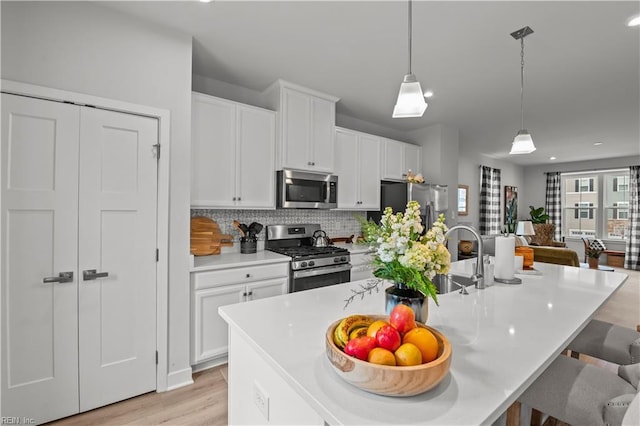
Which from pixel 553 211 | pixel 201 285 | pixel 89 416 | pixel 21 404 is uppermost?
pixel 553 211

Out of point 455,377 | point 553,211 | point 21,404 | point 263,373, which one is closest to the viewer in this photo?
point 455,377

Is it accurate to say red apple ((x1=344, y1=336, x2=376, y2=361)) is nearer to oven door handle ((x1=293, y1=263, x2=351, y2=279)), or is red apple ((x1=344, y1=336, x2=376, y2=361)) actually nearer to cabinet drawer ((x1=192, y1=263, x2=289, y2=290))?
cabinet drawer ((x1=192, y1=263, x2=289, y2=290))

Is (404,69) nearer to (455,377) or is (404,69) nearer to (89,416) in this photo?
(455,377)

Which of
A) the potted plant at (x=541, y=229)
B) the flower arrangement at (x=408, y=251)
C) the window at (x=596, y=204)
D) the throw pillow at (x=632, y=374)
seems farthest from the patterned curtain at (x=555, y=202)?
the flower arrangement at (x=408, y=251)

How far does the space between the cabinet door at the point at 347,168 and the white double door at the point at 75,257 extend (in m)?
2.06

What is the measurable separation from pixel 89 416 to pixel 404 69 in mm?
3611

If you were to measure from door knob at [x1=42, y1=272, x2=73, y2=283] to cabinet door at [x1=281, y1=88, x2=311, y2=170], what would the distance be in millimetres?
1910

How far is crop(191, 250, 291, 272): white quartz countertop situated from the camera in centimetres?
238

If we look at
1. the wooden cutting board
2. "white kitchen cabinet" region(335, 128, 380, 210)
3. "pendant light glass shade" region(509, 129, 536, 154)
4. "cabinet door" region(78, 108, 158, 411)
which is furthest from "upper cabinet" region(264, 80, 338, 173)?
"pendant light glass shade" region(509, 129, 536, 154)

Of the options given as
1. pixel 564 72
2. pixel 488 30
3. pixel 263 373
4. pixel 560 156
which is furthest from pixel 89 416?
pixel 560 156

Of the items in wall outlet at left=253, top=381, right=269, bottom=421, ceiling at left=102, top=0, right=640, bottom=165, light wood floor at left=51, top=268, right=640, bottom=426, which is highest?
ceiling at left=102, top=0, right=640, bottom=165

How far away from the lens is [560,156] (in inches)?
277

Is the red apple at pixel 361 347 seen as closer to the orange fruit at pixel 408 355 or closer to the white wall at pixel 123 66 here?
the orange fruit at pixel 408 355

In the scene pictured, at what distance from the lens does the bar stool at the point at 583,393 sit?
3.44ft
